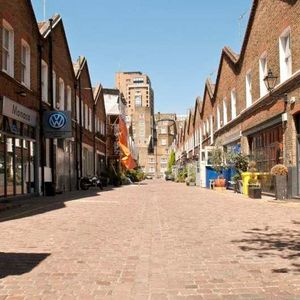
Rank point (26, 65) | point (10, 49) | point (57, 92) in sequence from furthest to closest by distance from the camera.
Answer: point (57, 92), point (26, 65), point (10, 49)

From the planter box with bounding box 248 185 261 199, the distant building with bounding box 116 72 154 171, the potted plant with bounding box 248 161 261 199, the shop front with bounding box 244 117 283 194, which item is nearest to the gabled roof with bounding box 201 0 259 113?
the shop front with bounding box 244 117 283 194

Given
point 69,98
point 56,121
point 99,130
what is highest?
point 69,98

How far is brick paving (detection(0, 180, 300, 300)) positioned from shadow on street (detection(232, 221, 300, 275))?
2 cm

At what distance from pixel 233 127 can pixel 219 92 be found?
667 centimetres

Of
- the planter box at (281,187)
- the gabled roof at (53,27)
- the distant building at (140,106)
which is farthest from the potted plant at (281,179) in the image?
the distant building at (140,106)

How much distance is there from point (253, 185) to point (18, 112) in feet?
33.8

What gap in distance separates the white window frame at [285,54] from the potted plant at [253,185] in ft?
15.3

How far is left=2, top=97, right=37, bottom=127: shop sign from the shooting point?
19031 millimetres

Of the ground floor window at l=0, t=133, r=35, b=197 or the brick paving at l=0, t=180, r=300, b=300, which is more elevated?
the ground floor window at l=0, t=133, r=35, b=197

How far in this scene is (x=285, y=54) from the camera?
2086cm

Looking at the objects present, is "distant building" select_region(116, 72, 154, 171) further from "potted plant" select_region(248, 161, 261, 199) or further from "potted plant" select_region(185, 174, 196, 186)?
"potted plant" select_region(248, 161, 261, 199)

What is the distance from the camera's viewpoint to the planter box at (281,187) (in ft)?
63.5

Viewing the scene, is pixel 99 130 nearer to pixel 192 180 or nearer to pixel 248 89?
pixel 192 180

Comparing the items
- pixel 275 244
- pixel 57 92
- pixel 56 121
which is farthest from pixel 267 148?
pixel 275 244
